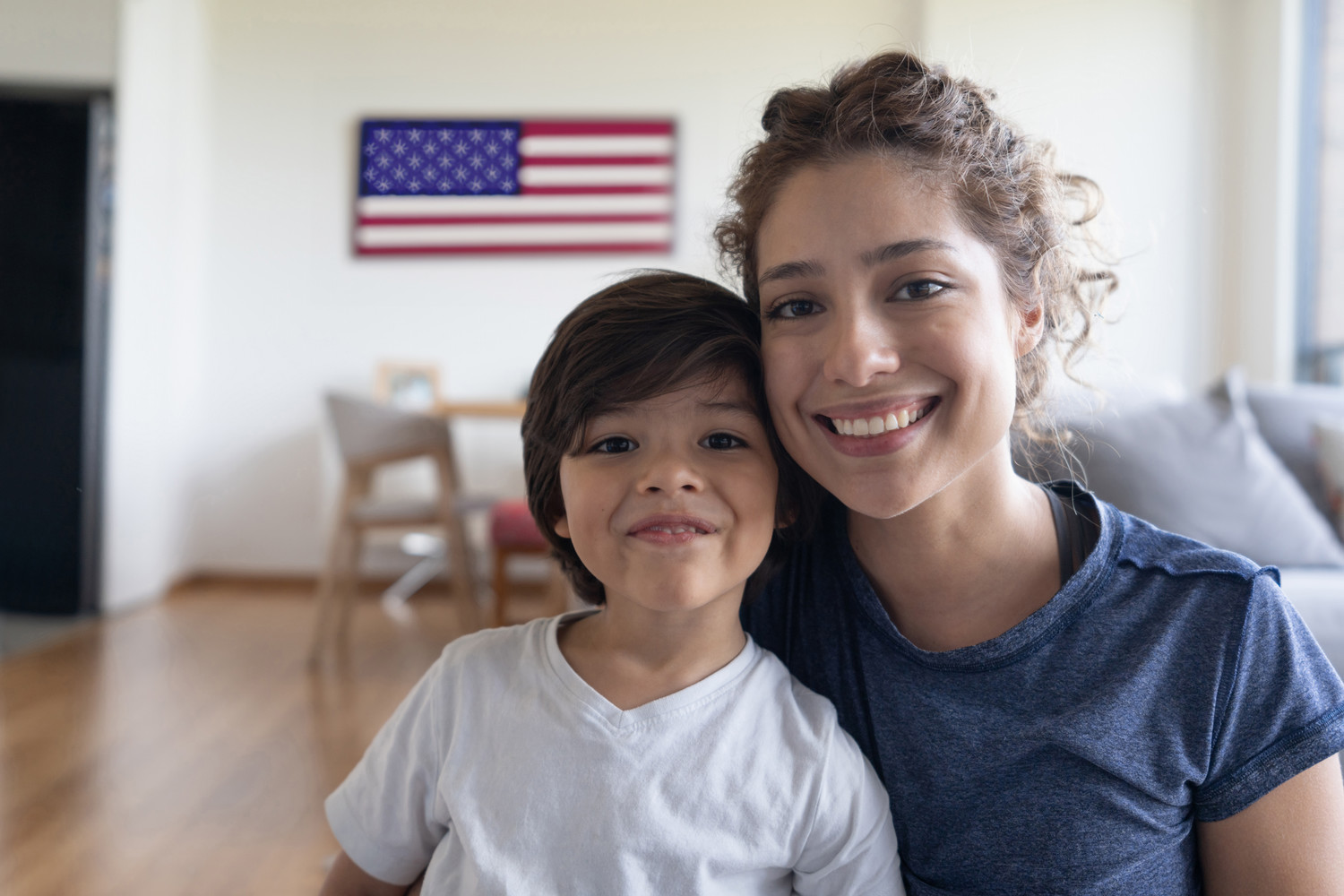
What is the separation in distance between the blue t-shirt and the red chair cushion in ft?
8.14

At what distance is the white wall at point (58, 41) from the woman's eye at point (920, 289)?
11.2 feet

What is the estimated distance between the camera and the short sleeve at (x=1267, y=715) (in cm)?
76

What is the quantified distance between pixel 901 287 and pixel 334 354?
4.46m

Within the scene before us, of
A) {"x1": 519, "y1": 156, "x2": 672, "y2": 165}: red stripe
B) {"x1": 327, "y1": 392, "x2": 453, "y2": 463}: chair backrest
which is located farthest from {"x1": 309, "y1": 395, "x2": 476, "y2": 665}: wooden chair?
{"x1": 519, "y1": 156, "x2": 672, "y2": 165}: red stripe

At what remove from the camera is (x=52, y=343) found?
3.71 m

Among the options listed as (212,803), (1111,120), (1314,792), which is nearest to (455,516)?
(212,803)

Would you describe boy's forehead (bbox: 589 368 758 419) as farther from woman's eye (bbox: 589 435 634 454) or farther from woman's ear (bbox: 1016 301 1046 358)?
woman's ear (bbox: 1016 301 1046 358)

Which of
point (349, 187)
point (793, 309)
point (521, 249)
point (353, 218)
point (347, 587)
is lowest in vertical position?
point (347, 587)

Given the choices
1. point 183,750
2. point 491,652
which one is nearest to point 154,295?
point 183,750

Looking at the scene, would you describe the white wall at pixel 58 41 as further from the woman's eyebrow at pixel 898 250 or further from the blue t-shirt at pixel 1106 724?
the blue t-shirt at pixel 1106 724

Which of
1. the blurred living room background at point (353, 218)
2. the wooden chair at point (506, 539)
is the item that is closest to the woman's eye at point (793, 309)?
the wooden chair at point (506, 539)

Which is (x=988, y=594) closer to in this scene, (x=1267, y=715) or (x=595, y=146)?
(x=1267, y=715)

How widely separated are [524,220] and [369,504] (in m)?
1.99

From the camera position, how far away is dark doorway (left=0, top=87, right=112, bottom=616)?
11.7 feet
